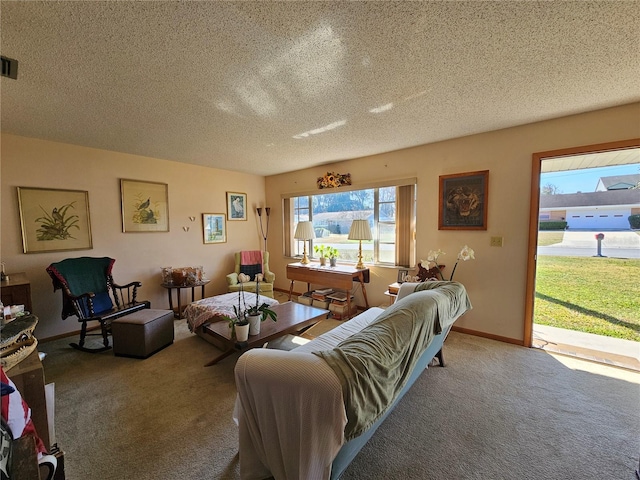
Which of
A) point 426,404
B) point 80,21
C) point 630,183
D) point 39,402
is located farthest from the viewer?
point 630,183

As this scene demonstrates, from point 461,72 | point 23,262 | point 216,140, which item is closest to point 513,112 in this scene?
point 461,72

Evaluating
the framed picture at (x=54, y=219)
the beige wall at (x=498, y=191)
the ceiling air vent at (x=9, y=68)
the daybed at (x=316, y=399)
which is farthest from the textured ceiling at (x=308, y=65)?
the daybed at (x=316, y=399)

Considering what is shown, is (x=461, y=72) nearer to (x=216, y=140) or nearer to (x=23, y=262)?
(x=216, y=140)

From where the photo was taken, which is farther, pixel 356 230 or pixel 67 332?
pixel 356 230

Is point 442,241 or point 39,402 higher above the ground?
point 442,241

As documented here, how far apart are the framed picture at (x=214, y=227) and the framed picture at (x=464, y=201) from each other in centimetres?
360

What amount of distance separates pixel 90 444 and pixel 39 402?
69 cm

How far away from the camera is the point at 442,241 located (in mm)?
3266

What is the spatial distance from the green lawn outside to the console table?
8.02 feet

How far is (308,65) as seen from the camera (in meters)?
1.63

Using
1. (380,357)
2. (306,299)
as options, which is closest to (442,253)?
(306,299)

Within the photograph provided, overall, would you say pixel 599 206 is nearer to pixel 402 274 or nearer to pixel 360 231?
pixel 402 274

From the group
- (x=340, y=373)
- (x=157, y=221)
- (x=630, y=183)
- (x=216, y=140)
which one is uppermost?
(x=216, y=140)

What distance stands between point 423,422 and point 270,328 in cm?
141
